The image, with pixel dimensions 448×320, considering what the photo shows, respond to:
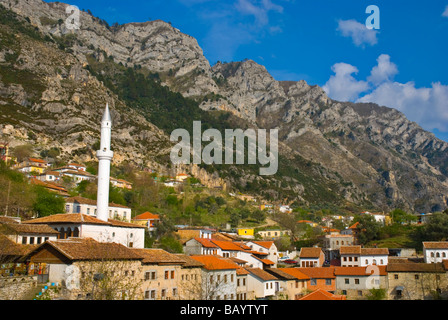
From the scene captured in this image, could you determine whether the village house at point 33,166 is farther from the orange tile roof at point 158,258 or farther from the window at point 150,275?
the window at point 150,275

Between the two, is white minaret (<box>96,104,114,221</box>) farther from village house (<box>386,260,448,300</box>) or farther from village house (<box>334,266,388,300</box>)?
village house (<box>386,260,448,300</box>)

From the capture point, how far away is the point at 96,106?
132750mm

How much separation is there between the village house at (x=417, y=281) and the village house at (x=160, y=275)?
29.1 m

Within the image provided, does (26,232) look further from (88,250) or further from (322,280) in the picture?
(322,280)

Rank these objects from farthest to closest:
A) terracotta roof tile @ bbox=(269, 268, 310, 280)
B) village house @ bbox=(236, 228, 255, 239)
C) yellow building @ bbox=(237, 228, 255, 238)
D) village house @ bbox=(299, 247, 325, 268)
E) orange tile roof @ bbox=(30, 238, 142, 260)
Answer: yellow building @ bbox=(237, 228, 255, 238) → village house @ bbox=(236, 228, 255, 239) → village house @ bbox=(299, 247, 325, 268) → terracotta roof tile @ bbox=(269, 268, 310, 280) → orange tile roof @ bbox=(30, 238, 142, 260)

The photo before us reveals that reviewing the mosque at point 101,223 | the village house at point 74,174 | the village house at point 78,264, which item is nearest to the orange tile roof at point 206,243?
the mosque at point 101,223

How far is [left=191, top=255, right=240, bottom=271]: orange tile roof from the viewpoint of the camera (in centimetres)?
4357

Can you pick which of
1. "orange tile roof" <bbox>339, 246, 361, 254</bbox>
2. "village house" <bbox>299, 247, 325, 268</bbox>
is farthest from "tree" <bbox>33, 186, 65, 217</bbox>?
"orange tile roof" <bbox>339, 246, 361, 254</bbox>

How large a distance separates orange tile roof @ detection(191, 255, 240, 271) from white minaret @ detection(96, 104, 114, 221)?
10016mm

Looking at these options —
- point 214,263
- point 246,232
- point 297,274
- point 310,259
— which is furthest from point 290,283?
point 246,232

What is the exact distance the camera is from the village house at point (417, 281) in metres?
52.4

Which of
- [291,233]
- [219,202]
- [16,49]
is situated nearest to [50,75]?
[16,49]

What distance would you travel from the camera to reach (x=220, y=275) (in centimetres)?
4422
